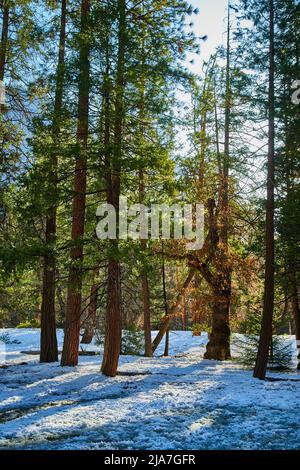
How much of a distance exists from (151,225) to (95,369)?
4.87 metres

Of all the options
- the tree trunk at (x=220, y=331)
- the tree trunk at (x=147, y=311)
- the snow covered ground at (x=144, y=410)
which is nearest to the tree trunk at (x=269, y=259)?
the snow covered ground at (x=144, y=410)

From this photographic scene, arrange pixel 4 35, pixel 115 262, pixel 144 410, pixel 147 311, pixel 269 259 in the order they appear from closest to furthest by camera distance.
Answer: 1. pixel 144 410
2. pixel 115 262
3. pixel 269 259
4. pixel 4 35
5. pixel 147 311

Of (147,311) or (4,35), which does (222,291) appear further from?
(4,35)

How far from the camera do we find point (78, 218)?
1248 centimetres

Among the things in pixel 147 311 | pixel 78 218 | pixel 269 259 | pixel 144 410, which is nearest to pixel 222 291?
pixel 147 311

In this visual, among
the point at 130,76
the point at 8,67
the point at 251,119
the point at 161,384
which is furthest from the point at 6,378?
the point at 251,119

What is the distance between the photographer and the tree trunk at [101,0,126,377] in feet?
32.8

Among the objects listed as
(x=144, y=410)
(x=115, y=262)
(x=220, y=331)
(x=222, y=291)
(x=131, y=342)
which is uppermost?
(x=115, y=262)

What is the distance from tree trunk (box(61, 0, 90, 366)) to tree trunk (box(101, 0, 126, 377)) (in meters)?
0.79

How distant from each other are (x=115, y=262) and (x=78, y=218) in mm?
2518

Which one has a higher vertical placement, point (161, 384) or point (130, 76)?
point (130, 76)

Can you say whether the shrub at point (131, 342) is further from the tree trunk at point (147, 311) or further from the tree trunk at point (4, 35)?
the tree trunk at point (4, 35)

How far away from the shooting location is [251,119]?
12.6 meters
